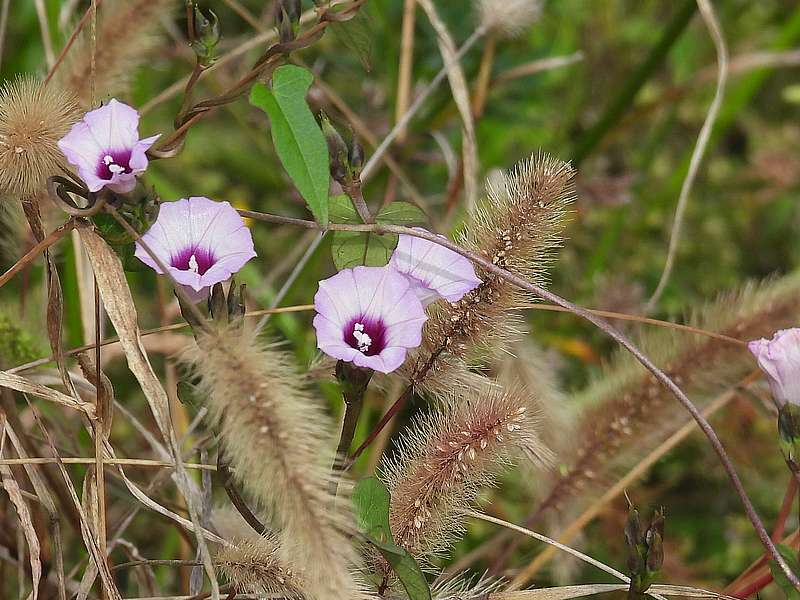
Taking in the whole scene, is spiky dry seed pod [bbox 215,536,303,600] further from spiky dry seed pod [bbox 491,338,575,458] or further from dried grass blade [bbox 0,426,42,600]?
spiky dry seed pod [bbox 491,338,575,458]

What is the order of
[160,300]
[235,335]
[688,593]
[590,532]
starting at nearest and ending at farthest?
1. [235,335]
2. [688,593]
3. [160,300]
4. [590,532]

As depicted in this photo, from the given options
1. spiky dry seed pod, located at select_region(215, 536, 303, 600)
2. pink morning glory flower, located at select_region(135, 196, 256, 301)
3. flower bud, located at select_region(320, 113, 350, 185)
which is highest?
flower bud, located at select_region(320, 113, 350, 185)

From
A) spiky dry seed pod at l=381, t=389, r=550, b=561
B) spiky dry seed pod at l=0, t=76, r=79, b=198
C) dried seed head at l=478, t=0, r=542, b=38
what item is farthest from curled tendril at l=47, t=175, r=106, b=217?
dried seed head at l=478, t=0, r=542, b=38

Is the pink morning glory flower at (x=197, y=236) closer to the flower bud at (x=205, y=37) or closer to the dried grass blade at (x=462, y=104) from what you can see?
the flower bud at (x=205, y=37)

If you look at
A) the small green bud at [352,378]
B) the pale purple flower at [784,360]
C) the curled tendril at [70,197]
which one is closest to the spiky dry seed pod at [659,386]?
the pale purple flower at [784,360]

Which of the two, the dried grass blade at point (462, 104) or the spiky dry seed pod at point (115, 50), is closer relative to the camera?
the spiky dry seed pod at point (115, 50)

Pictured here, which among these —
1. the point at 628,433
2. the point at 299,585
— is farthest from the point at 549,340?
the point at 299,585

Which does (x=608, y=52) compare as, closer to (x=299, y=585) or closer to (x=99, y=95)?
(x=99, y=95)
